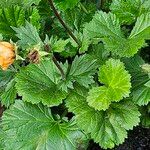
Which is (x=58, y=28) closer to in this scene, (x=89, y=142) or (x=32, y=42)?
(x=32, y=42)

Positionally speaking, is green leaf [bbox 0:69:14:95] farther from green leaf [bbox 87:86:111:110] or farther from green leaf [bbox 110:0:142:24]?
green leaf [bbox 110:0:142:24]

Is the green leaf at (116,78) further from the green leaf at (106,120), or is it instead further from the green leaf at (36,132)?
the green leaf at (36,132)

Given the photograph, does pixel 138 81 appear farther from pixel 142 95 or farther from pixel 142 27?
pixel 142 27

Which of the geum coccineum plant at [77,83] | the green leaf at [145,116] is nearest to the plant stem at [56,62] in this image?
the geum coccineum plant at [77,83]

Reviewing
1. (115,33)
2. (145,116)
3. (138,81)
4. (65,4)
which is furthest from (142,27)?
(145,116)

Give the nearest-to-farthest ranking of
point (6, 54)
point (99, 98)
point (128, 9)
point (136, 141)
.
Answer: point (6, 54), point (99, 98), point (128, 9), point (136, 141)
